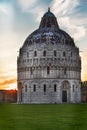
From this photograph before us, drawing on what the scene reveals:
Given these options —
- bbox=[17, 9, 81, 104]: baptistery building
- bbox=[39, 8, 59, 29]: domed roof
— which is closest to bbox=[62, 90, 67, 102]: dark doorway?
bbox=[17, 9, 81, 104]: baptistery building

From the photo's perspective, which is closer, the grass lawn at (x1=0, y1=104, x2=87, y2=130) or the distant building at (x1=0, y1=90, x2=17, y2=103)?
the grass lawn at (x1=0, y1=104, x2=87, y2=130)

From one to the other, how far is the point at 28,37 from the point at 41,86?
10831mm

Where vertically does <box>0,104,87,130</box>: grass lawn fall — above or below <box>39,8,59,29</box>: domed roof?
below

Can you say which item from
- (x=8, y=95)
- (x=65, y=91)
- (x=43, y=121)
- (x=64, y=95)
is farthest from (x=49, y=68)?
(x=43, y=121)

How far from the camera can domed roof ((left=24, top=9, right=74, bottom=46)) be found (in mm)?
84812

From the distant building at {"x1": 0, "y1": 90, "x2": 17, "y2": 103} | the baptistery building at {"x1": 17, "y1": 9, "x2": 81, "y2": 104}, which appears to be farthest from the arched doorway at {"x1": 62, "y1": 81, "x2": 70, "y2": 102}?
the distant building at {"x1": 0, "y1": 90, "x2": 17, "y2": 103}

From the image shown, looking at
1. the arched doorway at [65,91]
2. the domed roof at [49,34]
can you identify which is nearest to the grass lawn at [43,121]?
the arched doorway at [65,91]

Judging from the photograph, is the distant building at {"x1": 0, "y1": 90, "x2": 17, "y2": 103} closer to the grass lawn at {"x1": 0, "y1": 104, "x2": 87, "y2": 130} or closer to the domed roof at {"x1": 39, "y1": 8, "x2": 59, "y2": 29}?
the domed roof at {"x1": 39, "y1": 8, "x2": 59, "y2": 29}

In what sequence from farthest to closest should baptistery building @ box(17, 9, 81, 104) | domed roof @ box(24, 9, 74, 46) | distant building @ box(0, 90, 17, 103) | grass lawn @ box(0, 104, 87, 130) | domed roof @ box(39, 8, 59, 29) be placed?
distant building @ box(0, 90, 17, 103) < domed roof @ box(39, 8, 59, 29) < domed roof @ box(24, 9, 74, 46) < baptistery building @ box(17, 9, 81, 104) < grass lawn @ box(0, 104, 87, 130)

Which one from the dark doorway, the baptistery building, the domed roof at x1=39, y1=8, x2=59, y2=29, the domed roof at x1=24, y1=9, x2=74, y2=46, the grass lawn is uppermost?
the domed roof at x1=39, y1=8, x2=59, y2=29

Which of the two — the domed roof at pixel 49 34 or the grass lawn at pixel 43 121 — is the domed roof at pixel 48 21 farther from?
the grass lawn at pixel 43 121

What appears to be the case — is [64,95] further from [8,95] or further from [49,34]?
[8,95]

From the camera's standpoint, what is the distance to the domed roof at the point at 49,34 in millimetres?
84812

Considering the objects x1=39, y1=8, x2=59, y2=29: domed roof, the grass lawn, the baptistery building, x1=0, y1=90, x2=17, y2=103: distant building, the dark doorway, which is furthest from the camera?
x1=0, y1=90, x2=17, y2=103: distant building
